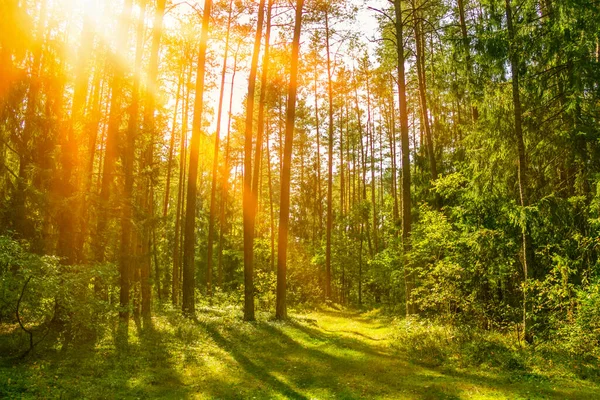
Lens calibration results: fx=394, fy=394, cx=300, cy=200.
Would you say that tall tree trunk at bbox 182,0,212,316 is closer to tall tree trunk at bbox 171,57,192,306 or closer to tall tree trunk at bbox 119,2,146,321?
tall tree trunk at bbox 119,2,146,321

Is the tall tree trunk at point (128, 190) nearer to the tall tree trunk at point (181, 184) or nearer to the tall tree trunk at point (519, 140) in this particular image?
the tall tree trunk at point (181, 184)

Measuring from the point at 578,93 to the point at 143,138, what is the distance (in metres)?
13.5

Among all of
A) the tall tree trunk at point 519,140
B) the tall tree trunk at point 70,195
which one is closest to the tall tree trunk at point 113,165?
the tall tree trunk at point 70,195

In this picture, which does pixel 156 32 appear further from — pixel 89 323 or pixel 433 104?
pixel 433 104

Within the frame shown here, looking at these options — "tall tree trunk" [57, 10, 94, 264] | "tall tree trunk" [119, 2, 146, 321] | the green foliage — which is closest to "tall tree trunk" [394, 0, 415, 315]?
"tall tree trunk" [119, 2, 146, 321]

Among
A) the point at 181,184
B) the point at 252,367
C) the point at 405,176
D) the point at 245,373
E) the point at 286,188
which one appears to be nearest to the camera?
the point at 245,373

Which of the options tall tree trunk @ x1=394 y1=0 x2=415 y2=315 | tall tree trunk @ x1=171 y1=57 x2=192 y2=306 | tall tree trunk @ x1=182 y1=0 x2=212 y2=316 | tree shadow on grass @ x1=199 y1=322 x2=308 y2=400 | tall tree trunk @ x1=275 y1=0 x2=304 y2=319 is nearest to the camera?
tree shadow on grass @ x1=199 y1=322 x2=308 y2=400

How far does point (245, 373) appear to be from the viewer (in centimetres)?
866

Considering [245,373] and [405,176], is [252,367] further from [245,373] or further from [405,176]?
[405,176]

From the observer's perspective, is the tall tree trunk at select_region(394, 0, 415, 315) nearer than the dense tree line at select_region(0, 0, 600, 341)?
No

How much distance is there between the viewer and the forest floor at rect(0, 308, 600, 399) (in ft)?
22.9

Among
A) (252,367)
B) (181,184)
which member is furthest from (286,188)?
(181,184)

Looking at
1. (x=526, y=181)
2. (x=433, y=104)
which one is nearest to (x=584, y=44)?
(x=526, y=181)

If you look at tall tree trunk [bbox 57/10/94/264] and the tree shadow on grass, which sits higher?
tall tree trunk [bbox 57/10/94/264]
